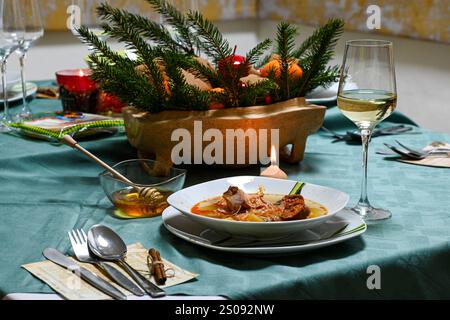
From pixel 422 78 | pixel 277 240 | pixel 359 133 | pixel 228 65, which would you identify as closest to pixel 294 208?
pixel 277 240

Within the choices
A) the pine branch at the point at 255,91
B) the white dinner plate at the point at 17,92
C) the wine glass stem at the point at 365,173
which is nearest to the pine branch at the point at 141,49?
the pine branch at the point at 255,91

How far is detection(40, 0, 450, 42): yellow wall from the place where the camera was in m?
2.77

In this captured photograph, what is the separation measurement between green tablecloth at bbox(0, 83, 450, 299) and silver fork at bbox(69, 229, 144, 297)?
0.07 ft

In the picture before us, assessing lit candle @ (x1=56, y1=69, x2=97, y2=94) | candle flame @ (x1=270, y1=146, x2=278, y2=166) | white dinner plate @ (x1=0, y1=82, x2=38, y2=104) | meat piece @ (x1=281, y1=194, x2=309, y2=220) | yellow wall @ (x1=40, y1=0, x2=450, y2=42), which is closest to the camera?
meat piece @ (x1=281, y1=194, x2=309, y2=220)

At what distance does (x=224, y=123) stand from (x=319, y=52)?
213 millimetres

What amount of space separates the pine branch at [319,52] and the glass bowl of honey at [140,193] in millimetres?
318

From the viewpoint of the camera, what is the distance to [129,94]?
1143 millimetres

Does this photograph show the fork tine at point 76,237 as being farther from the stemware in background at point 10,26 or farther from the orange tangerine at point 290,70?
the stemware in background at point 10,26

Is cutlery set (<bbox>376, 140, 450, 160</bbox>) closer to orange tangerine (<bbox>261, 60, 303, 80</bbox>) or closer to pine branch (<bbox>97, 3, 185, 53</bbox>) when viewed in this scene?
orange tangerine (<bbox>261, 60, 303, 80</bbox>)

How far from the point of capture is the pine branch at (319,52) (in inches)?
45.7

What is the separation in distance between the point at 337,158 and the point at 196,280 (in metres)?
0.58

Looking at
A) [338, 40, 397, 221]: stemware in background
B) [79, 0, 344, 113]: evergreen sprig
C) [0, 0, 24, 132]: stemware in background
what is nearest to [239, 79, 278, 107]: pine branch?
[79, 0, 344, 113]: evergreen sprig

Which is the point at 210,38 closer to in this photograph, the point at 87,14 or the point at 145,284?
the point at 87,14

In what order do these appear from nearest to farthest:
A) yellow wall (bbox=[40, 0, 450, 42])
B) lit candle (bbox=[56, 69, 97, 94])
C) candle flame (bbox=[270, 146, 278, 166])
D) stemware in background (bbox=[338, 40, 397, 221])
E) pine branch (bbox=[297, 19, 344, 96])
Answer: stemware in background (bbox=[338, 40, 397, 221])
candle flame (bbox=[270, 146, 278, 166])
pine branch (bbox=[297, 19, 344, 96])
lit candle (bbox=[56, 69, 97, 94])
yellow wall (bbox=[40, 0, 450, 42])
